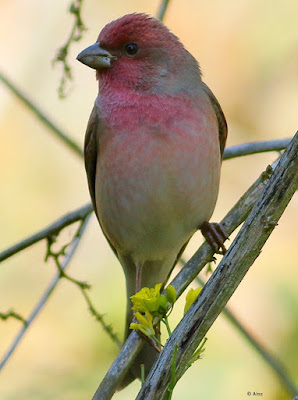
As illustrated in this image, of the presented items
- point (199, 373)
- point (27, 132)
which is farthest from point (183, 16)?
point (199, 373)

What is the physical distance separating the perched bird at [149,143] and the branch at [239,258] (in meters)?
1.93

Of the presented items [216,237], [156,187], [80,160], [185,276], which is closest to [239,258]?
[185,276]

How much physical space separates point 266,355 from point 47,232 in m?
1.65

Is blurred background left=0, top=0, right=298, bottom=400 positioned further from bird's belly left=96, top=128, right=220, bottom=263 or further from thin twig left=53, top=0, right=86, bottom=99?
thin twig left=53, top=0, right=86, bottom=99

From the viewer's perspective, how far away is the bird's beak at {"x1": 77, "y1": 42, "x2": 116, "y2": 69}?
19.7 ft

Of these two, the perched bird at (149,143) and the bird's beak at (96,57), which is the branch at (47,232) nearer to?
the perched bird at (149,143)

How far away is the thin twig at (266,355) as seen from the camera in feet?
18.5

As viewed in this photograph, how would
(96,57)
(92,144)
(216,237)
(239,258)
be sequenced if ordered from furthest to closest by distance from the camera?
(92,144) → (96,57) → (216,237) → (239,258)

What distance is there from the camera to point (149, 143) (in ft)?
19.0

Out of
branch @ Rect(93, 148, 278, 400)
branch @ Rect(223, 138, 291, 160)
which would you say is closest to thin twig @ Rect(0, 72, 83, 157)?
branch @ Rect(223, 138, 291, 160)

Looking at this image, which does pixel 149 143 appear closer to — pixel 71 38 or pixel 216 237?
pixel 216 237

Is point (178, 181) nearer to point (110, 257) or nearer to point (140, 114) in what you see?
point (140, 114)

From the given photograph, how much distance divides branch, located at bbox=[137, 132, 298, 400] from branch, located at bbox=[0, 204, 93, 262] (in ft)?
6.58

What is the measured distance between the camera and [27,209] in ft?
27.0
